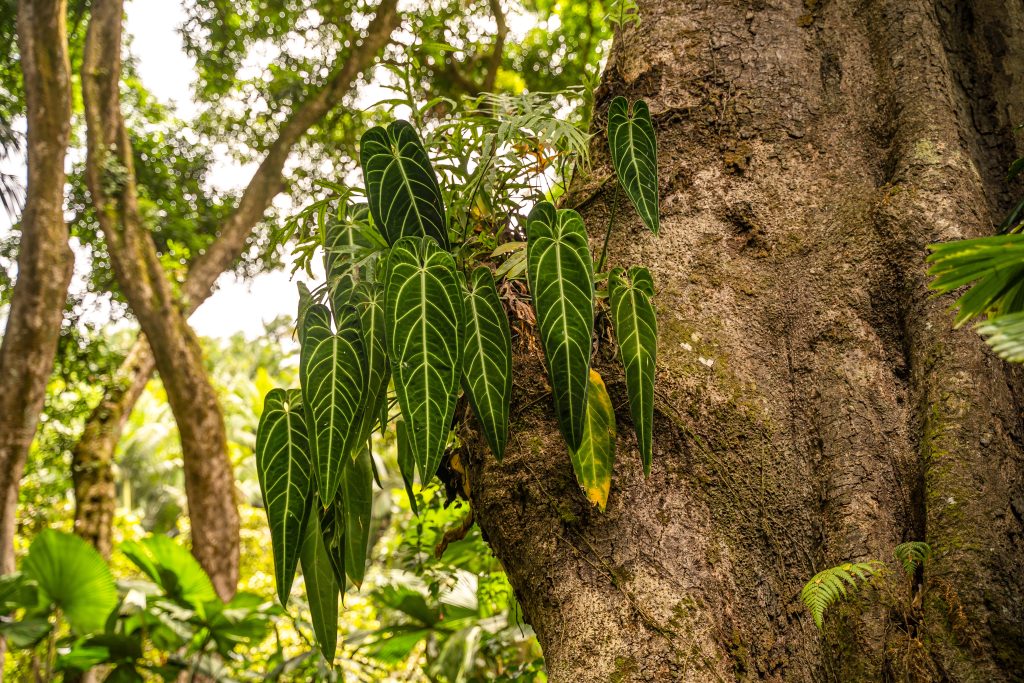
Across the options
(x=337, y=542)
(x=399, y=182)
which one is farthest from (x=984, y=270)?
(x=337, y=542)

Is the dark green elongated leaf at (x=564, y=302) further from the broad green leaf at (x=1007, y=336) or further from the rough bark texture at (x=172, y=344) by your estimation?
the rough bark texture at (x=172, y=344)

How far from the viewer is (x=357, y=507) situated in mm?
1305

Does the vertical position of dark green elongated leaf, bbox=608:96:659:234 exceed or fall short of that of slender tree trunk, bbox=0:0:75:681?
it falls short

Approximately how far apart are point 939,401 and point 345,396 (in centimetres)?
81

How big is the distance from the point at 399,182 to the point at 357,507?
53 centimetres

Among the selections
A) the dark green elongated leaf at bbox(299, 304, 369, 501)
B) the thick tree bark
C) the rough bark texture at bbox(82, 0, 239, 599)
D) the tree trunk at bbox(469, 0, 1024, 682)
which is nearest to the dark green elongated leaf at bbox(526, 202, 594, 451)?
the tree trunk at bbox(469, 0, 1024, 682)

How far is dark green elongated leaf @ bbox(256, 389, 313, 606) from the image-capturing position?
3.59 ft

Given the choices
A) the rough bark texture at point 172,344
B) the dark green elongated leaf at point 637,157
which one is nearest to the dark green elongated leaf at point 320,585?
the dark green elongated leaf at point 637,157

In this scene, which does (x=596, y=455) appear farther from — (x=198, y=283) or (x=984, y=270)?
(x=198, y=283)

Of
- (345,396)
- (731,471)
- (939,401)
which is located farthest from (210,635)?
(939,401)

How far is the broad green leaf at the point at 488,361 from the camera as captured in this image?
100 centimetres

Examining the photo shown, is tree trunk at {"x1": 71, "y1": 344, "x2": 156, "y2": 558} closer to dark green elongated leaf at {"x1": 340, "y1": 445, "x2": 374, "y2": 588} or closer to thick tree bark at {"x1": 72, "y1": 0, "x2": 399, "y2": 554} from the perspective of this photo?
thick tree bark at {"x1": 72, "y1": 0, "x2": 399, "y2": 554}

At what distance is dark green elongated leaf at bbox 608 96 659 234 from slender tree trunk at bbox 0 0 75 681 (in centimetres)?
458

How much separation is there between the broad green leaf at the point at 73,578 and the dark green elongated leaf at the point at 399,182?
261 centimetres
